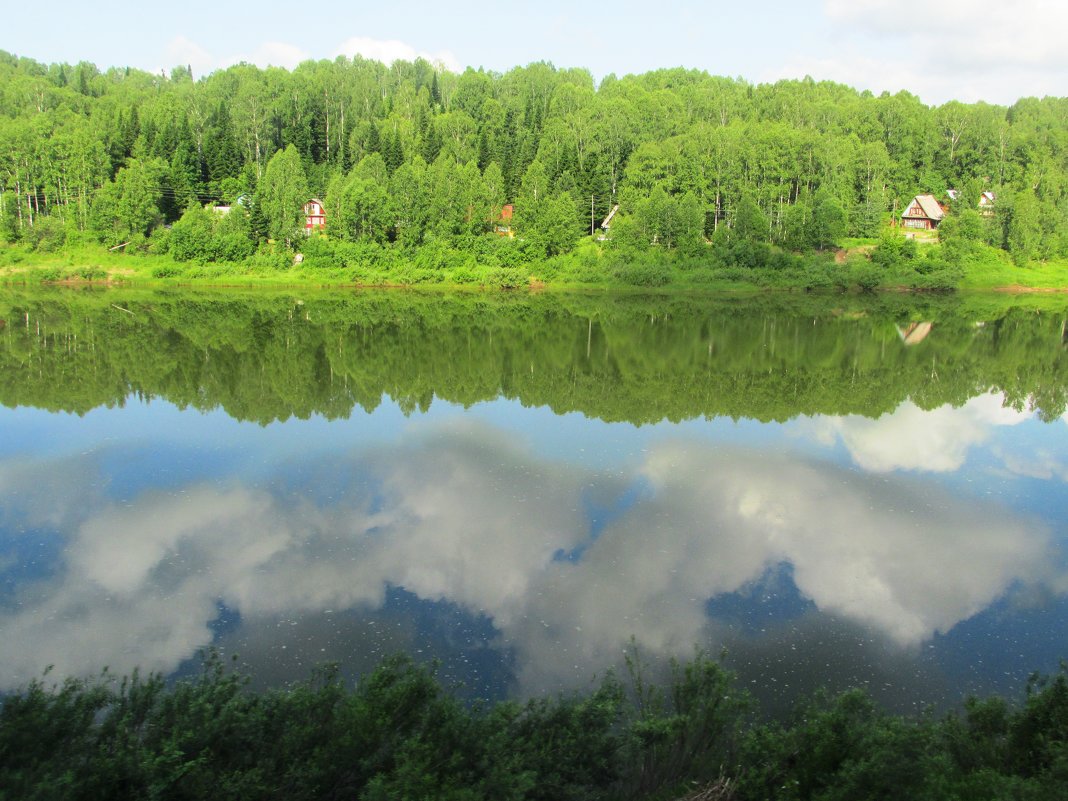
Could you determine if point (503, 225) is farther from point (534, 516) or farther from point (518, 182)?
point (534, 516)

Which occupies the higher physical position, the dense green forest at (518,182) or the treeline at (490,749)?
the dense green forest at (518,182)

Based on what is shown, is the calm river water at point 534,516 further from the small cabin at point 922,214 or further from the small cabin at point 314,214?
the small cabin at point 922,214

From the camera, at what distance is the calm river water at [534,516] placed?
33.4ft

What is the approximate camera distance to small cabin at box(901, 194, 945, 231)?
71.1 meters

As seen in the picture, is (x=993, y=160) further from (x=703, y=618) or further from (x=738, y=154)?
(x=703, y=618)

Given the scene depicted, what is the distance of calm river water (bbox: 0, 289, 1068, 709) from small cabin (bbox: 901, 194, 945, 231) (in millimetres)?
46292

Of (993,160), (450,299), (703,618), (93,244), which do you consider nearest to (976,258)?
(993,160)

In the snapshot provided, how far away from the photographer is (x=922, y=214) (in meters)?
71.4

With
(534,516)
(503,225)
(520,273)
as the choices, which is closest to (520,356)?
(534,516)

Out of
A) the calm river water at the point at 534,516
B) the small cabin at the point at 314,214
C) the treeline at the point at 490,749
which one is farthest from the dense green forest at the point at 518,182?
the treeline at the point at 490,749

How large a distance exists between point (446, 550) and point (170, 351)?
72.8ft

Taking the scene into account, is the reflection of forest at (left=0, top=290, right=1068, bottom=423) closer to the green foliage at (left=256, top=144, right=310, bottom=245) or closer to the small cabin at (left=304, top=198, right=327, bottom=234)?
the green foliage at (left=256, top=144, right=310, bottom=245)

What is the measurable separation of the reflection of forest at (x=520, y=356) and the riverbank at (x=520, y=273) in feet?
29.5

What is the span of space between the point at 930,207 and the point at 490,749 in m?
77.1
